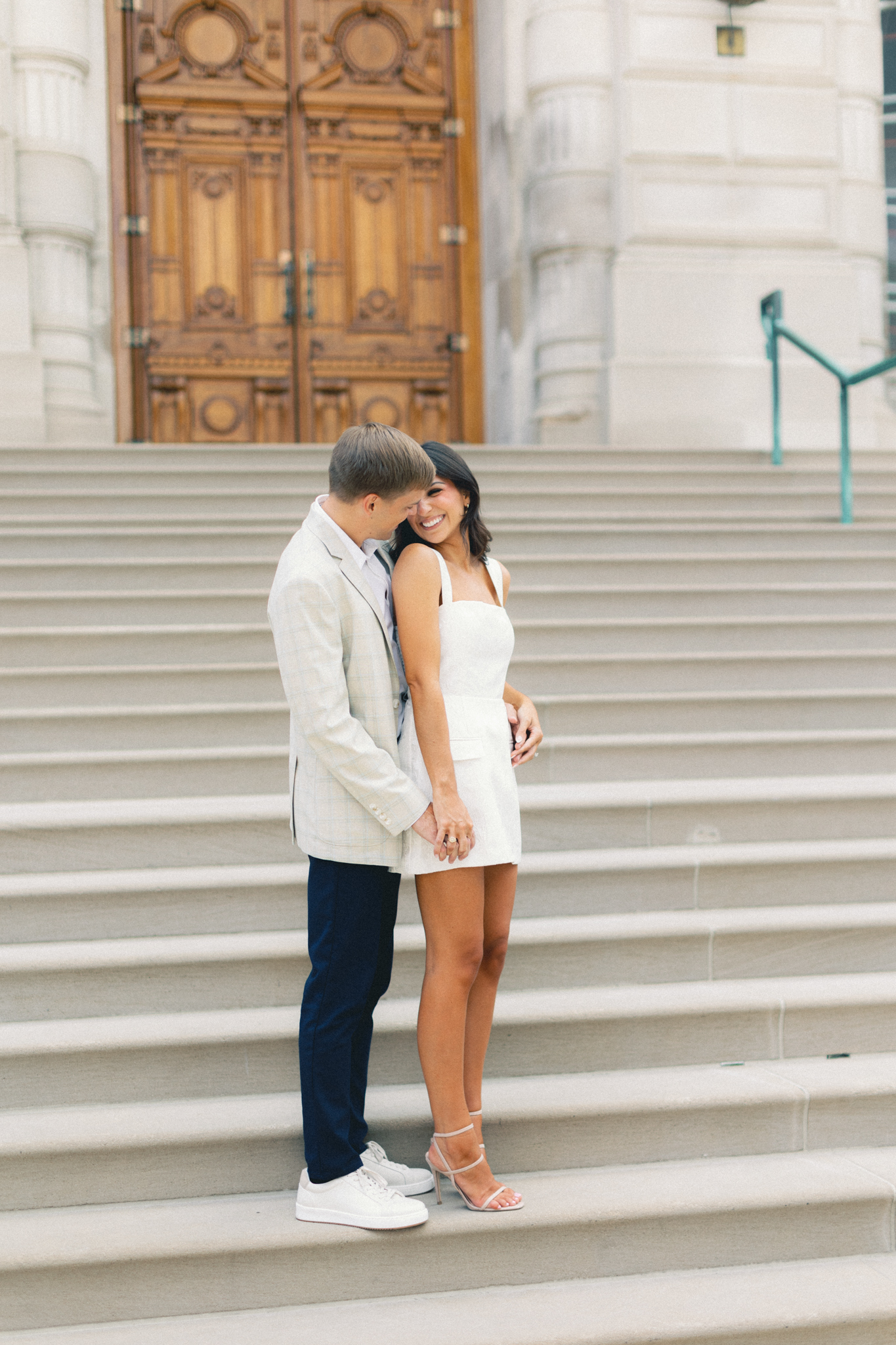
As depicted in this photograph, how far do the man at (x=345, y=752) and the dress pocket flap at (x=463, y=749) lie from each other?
122 millimetres

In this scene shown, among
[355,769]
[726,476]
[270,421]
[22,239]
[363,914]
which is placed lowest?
[363,914]

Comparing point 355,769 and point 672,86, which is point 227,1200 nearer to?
point 355,769

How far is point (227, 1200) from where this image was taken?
2.88 metres

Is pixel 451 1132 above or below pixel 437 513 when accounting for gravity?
below

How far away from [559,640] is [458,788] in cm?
264

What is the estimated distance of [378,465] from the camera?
249 cm

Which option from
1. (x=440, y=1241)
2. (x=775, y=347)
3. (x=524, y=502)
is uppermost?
(x=775, y=347)

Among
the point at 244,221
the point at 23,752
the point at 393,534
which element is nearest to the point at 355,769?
the point at 393,534

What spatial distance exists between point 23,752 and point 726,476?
13.5 ft

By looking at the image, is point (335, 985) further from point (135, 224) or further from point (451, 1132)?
point (135, 224)

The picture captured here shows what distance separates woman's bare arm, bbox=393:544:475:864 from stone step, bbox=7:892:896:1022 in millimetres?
1026

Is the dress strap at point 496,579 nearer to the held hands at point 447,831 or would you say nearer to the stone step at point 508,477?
the held hands at point 447,831

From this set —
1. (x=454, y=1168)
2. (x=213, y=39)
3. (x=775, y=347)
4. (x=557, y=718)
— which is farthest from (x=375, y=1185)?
(x=213, y=39)

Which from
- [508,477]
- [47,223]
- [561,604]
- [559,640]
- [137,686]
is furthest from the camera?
[47,223]
